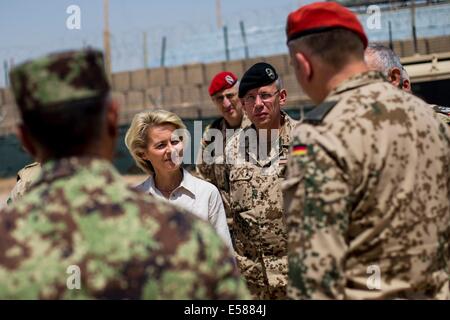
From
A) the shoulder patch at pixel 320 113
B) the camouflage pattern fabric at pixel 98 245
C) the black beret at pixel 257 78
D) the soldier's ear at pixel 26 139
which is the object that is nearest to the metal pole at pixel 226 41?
the black beret at pixel 257 78

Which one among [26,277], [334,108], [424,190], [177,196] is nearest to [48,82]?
[26,277]

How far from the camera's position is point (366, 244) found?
2.38m

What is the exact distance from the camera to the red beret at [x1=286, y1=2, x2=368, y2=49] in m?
2.46

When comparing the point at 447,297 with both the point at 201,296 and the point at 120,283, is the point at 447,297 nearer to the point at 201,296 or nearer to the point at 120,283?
the point at 201,296

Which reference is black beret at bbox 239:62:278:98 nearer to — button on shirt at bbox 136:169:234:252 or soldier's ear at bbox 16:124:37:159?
button on shirt at bbox 136:169:234:252

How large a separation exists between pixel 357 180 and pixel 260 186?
244 cm

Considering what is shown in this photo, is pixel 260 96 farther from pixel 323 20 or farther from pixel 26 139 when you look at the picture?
pixel 26 139

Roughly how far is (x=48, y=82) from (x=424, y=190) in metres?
1.21

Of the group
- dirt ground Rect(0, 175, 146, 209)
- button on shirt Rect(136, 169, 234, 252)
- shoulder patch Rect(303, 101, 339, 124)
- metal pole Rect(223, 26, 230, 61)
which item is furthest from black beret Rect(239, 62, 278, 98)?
metal pole Rect(223, 26, 230, 61)

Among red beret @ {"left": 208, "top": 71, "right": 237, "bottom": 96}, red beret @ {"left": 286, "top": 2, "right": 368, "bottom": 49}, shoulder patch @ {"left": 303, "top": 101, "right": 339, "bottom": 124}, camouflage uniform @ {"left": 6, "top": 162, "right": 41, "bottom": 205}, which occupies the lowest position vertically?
camouflage uniform @ {"left": 6, "top": 162, "right": 41, "bottom": 205}

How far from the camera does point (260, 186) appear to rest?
475cm

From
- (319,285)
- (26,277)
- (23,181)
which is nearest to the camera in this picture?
(26,277)

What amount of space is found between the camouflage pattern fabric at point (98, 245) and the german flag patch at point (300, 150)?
562mm

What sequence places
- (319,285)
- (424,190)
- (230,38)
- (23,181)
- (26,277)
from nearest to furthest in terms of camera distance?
(26,277) → (319,285) → (424,190) → (23,181) → (230,38)
